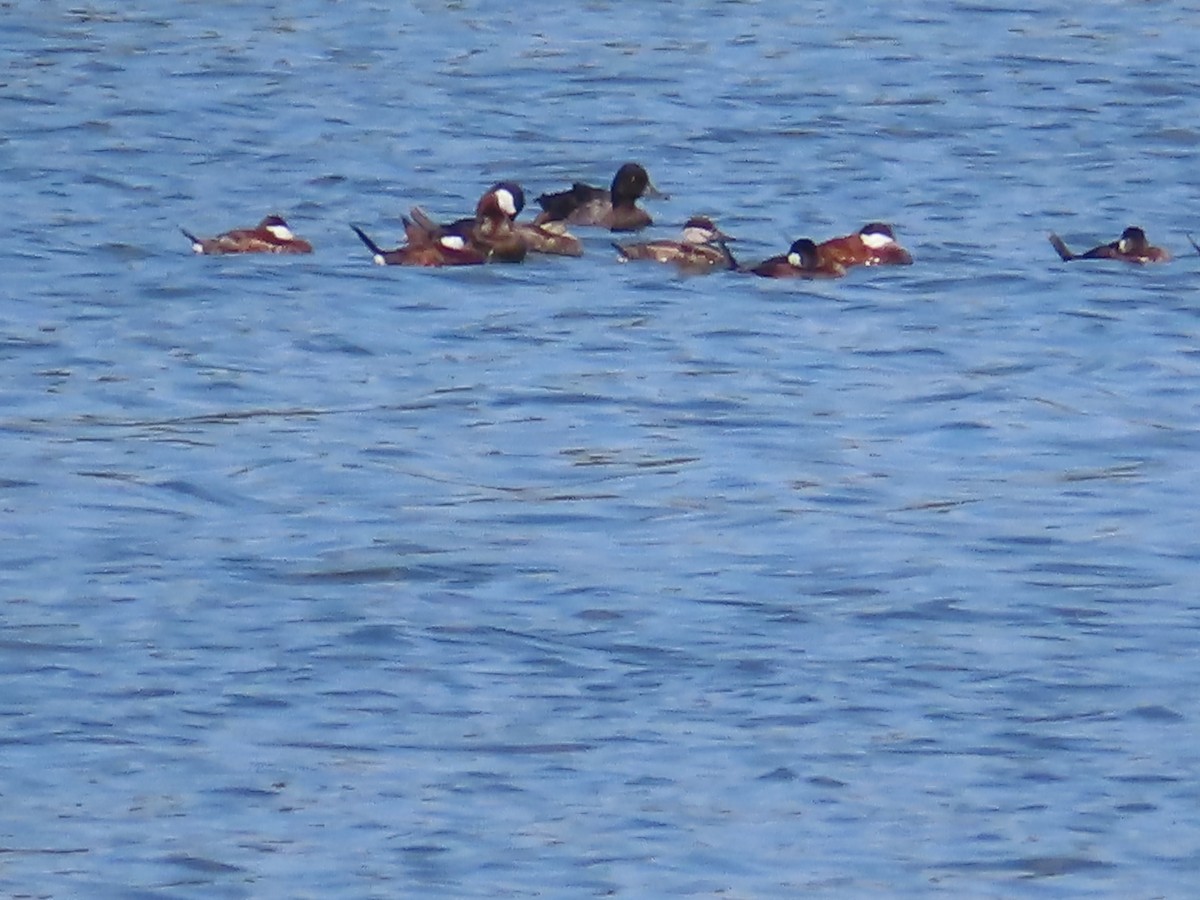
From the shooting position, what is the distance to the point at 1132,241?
14812 mm

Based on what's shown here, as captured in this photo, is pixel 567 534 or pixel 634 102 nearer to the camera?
pixel 567 534

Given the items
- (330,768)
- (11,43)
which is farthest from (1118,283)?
(11,43)

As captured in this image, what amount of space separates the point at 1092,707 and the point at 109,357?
5.65 m

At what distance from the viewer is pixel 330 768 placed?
7797 millimetres

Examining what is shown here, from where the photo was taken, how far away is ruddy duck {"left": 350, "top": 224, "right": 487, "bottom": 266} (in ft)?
48.1

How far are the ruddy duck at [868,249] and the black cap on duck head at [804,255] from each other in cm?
5

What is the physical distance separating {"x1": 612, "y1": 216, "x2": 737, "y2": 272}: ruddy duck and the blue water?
0.30 feet

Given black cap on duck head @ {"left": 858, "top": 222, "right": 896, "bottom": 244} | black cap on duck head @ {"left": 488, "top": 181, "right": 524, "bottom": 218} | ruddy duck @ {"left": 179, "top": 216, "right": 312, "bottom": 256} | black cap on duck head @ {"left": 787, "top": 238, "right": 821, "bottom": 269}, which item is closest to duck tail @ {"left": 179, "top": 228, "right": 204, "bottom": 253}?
ruddy duck @ {"left": 179, "top": 216, "right": 312, "bottom": 256}

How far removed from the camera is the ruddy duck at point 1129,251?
14812 mm

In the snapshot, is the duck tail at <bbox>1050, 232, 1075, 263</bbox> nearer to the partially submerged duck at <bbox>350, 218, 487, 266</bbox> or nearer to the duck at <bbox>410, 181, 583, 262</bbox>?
the duck at <bbox>410, 181, 583, 262</bbox>

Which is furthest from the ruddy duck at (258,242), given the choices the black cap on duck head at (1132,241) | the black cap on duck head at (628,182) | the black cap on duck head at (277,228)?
the black cap on duck head at (1132,241)

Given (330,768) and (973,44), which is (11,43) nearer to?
(973,44)

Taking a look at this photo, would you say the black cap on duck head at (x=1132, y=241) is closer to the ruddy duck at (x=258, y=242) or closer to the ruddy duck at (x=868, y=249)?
the ruddy duck at (x=868, y=249)

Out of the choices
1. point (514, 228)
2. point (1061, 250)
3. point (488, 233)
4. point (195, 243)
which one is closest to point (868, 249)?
point (1061, 250)
